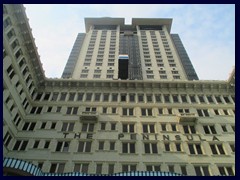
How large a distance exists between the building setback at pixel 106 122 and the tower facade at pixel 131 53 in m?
10.7

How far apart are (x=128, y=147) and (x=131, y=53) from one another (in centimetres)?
4834

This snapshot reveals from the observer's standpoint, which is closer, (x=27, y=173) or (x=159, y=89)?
(x=27, y=173)

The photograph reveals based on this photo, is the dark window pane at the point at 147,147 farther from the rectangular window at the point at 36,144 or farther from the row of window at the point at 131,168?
the rectangular window at the point at 36,144

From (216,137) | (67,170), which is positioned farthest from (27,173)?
(216,137)

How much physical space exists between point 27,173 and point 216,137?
73.1 feet

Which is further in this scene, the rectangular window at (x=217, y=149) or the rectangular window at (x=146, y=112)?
the rectangular window at (x=146, y=112)

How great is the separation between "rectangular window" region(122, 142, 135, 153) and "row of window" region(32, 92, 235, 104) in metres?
8.10

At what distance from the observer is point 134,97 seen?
36.7 meters

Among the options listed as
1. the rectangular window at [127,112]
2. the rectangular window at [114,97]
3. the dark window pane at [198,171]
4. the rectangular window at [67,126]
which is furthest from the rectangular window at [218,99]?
the rectangular window at [67,126]

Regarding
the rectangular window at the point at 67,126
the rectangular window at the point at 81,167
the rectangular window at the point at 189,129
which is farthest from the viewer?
the rectangular window at the point at 67,126

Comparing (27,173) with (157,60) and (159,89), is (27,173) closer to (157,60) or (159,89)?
(159,89)

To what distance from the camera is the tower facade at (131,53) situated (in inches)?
2327

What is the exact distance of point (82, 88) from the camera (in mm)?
37812

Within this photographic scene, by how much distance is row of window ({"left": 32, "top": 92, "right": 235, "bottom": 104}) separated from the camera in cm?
3612
